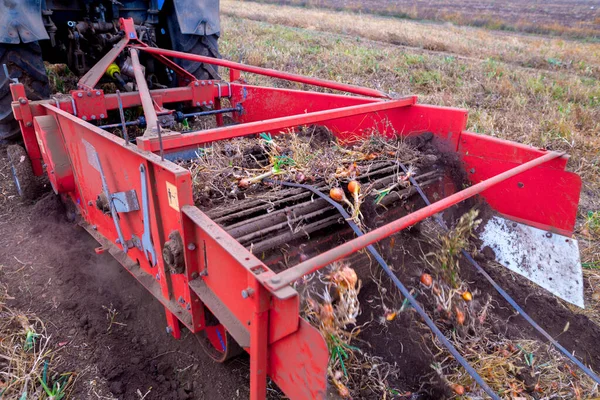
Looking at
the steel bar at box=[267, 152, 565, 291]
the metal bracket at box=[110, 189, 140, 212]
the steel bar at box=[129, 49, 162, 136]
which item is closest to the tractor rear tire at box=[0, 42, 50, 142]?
the steel bar at box=[129, 49, 162, 136]

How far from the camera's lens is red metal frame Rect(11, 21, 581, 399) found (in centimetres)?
149

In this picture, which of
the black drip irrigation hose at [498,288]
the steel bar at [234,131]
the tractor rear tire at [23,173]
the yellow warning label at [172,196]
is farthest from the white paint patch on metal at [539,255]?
the tractor rear tire at [23,173]

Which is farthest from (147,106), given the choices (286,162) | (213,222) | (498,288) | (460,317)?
(498,288)

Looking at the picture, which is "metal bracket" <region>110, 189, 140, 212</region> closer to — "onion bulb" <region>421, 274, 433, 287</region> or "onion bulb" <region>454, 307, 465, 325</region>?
"onion bulb" <region>421, 274, 433, 287</region>

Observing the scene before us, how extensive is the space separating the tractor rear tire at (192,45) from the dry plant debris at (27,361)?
2.77 m

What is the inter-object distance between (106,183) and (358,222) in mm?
1362

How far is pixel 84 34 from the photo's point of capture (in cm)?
410

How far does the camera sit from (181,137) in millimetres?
2113

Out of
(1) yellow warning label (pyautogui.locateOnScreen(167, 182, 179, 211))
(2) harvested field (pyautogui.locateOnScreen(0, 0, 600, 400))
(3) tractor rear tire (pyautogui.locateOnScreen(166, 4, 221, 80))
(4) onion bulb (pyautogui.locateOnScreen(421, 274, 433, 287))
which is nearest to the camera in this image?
(1) yellow warning label (pyautogui.locateOnScreen(167, 182, 179, 211))

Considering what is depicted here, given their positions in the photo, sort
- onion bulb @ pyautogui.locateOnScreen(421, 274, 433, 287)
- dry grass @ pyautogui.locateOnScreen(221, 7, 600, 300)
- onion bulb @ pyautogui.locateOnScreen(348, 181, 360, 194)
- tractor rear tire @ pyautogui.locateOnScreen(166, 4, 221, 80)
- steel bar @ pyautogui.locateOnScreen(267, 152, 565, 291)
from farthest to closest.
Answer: dry grass @ pyautogui.locateOnScreen(221, 7, 600, 300) → tractor rear tire @ pyautogui.locateOnScreen(166, 4, 221, 80) → onion bulb @ pyautogui.locateOnScreen(348, 181, 360, 194) → onion bulb @ pyautogui.locateOnScreen(421, 274, 433, 287) → steel bar @ pyautogui.locateOnScreen(267, 152, 565, 291)

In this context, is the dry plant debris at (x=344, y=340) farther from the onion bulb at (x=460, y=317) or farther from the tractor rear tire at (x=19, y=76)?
the tractor rear tire at (x=19, y=76)

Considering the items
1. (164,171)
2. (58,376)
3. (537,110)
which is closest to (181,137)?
(164,171)

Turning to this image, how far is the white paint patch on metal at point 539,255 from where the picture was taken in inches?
103

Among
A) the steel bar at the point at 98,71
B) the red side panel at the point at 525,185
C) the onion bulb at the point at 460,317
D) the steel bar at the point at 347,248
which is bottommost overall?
the onion bulb at the point at 460,317
